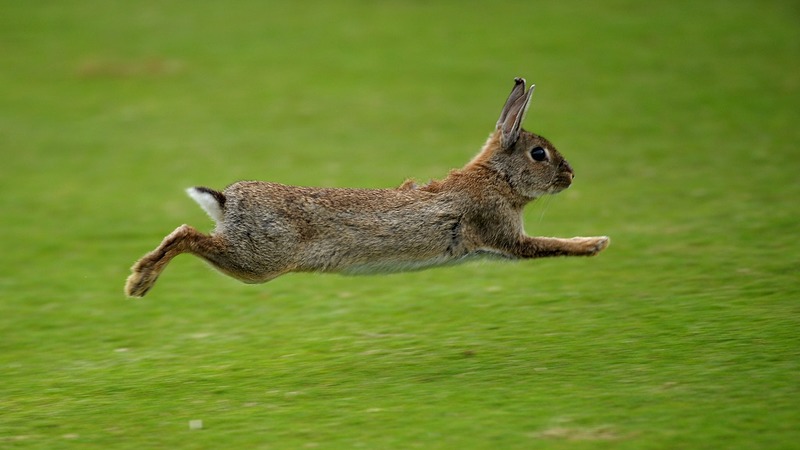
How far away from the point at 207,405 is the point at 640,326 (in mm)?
3525

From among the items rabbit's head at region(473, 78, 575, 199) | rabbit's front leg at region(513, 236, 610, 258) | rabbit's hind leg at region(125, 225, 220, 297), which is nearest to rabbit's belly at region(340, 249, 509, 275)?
rabbit's front leg at region(513, 236, 610, 258)

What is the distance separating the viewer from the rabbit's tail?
7387 mm

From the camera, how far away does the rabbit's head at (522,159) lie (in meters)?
8.27

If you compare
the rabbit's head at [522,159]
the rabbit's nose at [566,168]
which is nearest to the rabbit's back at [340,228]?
the rabbit's head at [522,159]

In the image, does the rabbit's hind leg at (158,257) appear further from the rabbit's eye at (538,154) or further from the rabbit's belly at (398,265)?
the rabbit's eye at (538,154)

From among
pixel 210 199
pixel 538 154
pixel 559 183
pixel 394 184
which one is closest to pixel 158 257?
pixel 210 199

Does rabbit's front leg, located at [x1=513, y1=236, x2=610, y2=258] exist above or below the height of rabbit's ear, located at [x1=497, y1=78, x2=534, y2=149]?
below

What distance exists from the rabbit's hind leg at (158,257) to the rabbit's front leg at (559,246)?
247 cm

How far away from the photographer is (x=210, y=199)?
24.3 feet

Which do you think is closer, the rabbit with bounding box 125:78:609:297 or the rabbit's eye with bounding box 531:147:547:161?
the rabbit with bounding box 125:78:609:297

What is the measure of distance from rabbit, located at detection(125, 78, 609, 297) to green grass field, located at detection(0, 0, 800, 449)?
33.0 inches

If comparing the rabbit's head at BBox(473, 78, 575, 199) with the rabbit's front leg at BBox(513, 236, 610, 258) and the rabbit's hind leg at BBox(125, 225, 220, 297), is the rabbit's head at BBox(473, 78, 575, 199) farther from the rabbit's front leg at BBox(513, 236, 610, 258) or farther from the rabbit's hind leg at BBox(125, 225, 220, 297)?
the rabbit's hind leg at BBox(125, 225, 220, 297)

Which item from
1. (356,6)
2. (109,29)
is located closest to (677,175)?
(356,6)

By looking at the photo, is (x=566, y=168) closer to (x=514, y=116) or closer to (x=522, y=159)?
(x=522, y=159)
